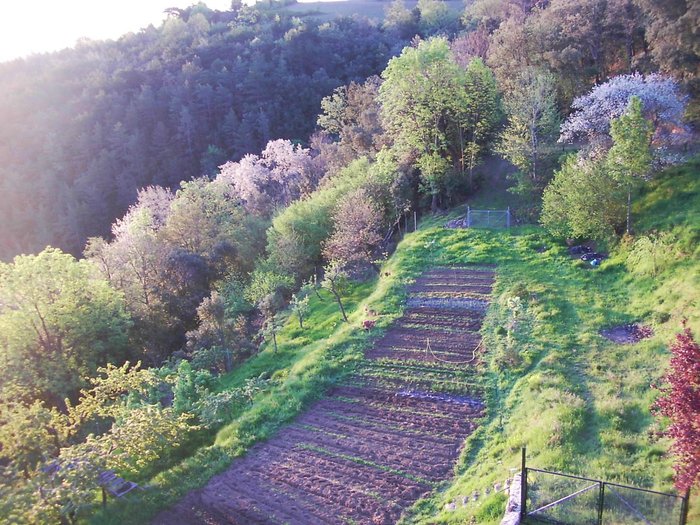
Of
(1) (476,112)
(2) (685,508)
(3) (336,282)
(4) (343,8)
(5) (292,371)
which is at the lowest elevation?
(5) (292,371)

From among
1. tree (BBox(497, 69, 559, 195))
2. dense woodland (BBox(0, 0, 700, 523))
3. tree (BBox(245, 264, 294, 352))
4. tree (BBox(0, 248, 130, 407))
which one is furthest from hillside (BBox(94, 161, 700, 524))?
tree (BBox(0, 248, 130, 407))

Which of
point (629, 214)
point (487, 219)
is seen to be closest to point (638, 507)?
point (629, 214)

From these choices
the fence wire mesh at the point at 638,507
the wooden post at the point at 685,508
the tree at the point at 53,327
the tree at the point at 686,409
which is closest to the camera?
the tree at the point at 686,409

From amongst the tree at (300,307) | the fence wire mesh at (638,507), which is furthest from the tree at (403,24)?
the fence wire mesh at (638,507)

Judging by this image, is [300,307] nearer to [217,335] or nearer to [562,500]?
[217,335]

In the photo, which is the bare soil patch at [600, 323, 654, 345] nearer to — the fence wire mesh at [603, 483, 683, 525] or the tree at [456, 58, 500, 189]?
the fence wire mesh at [603, 483, 683, 525]

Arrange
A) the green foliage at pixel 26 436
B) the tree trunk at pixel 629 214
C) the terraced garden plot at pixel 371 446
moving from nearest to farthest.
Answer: the terraced garden plot at pixel 371 446
the green foliage at pixel 26 436
the tree trunk at pixel 629 214

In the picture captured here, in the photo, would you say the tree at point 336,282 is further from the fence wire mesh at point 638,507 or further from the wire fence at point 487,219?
the fence wire mesh at point 638,507
